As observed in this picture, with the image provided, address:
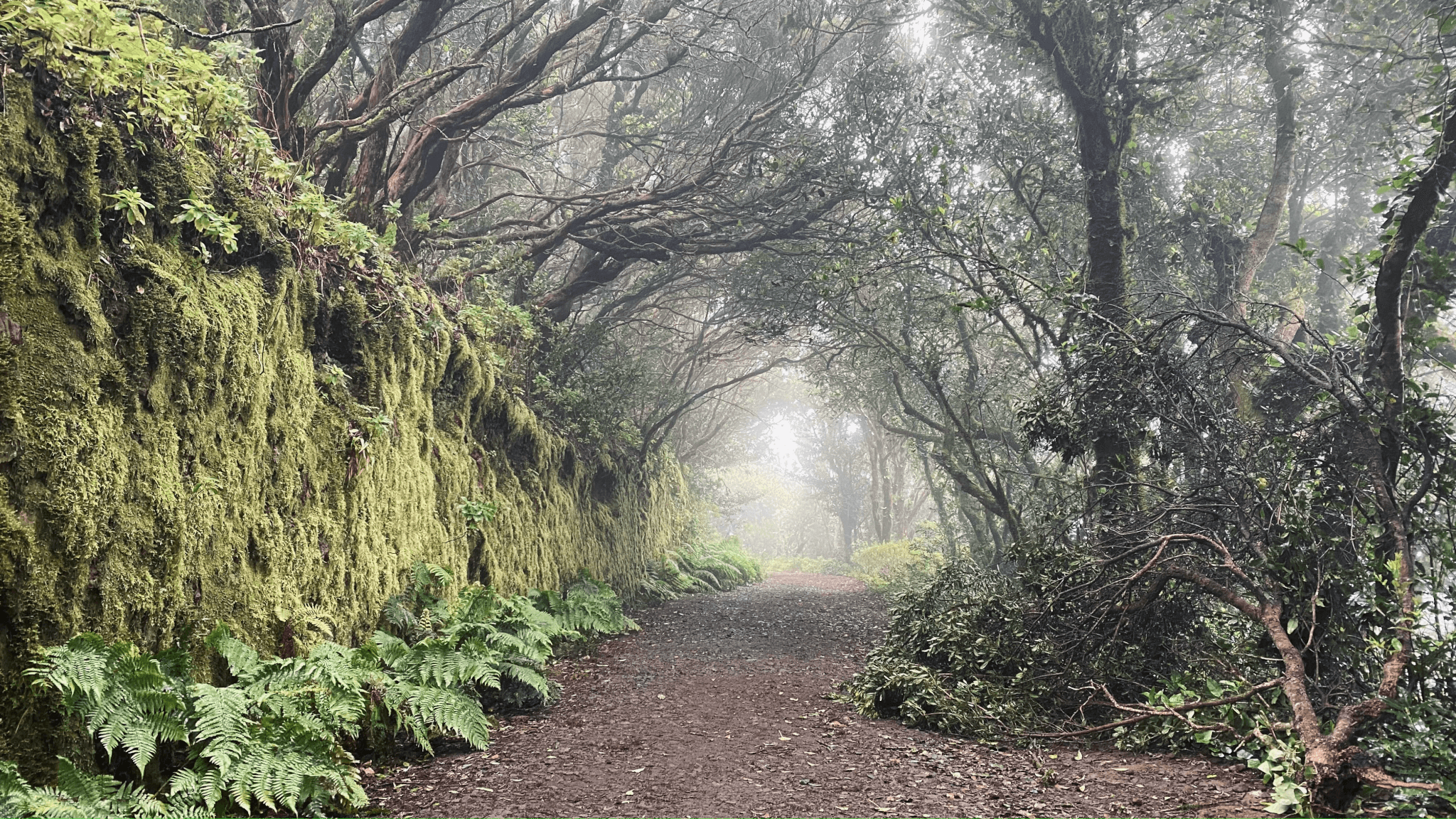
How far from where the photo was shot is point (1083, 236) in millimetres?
12125

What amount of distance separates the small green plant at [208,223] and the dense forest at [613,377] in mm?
41

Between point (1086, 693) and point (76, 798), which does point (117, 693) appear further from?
point (1086, 693)

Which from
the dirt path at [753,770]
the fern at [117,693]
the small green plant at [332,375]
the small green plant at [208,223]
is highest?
the small green plant at [208,223]

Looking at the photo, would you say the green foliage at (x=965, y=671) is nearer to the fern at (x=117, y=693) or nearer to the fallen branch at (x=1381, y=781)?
the fallen branch at (x=1381, y=781)

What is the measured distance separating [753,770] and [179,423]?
13.5 feet

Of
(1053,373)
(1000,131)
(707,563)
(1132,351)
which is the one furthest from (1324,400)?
(707,563)

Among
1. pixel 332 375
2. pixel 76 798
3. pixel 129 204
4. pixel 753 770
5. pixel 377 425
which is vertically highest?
pixel 129 204

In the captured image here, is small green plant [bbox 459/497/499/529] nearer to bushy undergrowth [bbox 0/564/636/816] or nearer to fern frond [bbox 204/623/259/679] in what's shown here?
bushy undergrowth [bbox 0/564/636/816]

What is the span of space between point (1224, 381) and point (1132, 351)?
93 cm

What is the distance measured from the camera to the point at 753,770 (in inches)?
194

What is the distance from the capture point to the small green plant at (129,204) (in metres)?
3.96

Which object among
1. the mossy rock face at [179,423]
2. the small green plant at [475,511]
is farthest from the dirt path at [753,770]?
the small green plant at [475,511]

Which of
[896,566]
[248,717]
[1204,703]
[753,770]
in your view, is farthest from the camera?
[896,566]

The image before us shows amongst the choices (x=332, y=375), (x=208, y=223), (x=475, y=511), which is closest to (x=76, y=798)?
(x=208, y=223)
